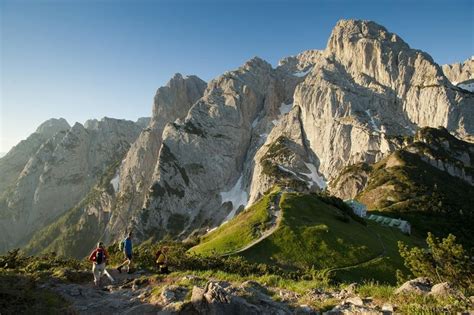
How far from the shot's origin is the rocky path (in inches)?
708

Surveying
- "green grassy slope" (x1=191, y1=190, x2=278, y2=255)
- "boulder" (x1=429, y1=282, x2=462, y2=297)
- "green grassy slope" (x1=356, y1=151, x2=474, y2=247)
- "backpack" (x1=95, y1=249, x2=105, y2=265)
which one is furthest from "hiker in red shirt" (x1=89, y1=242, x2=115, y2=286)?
"green grassy slope" (x1=356, y1=151, x2=474, y2=247)

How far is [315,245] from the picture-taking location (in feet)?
196

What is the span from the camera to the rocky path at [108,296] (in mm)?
17984

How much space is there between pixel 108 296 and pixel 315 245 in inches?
1748

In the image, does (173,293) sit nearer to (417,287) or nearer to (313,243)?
(417,287)

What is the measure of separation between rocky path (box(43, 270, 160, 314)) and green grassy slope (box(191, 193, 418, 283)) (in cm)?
3196

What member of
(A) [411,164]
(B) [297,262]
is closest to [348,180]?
(A) [411,164]

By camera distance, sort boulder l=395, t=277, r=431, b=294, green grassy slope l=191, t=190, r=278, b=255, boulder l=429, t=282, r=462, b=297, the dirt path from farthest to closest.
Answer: green grassy slope l=191, t=190, r=278, b=255 < the dirt path < boulder l=395, t=277, r=431, b=294 < boulder l=429, t=282, r=462, b=297

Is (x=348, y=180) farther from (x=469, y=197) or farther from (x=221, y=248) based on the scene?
(x=221, y=248)

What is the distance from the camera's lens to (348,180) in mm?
185250

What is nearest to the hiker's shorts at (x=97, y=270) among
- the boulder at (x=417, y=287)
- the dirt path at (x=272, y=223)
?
the boulder at (x=417, y=287)

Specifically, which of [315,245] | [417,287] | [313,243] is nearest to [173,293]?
[417,287]

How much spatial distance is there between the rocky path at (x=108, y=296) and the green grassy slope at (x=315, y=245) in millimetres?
31960

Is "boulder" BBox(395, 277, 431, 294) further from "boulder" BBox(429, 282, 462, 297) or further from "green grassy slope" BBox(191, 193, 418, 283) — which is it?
"green grassy slope" BBox(191, 193, 418, 283)
